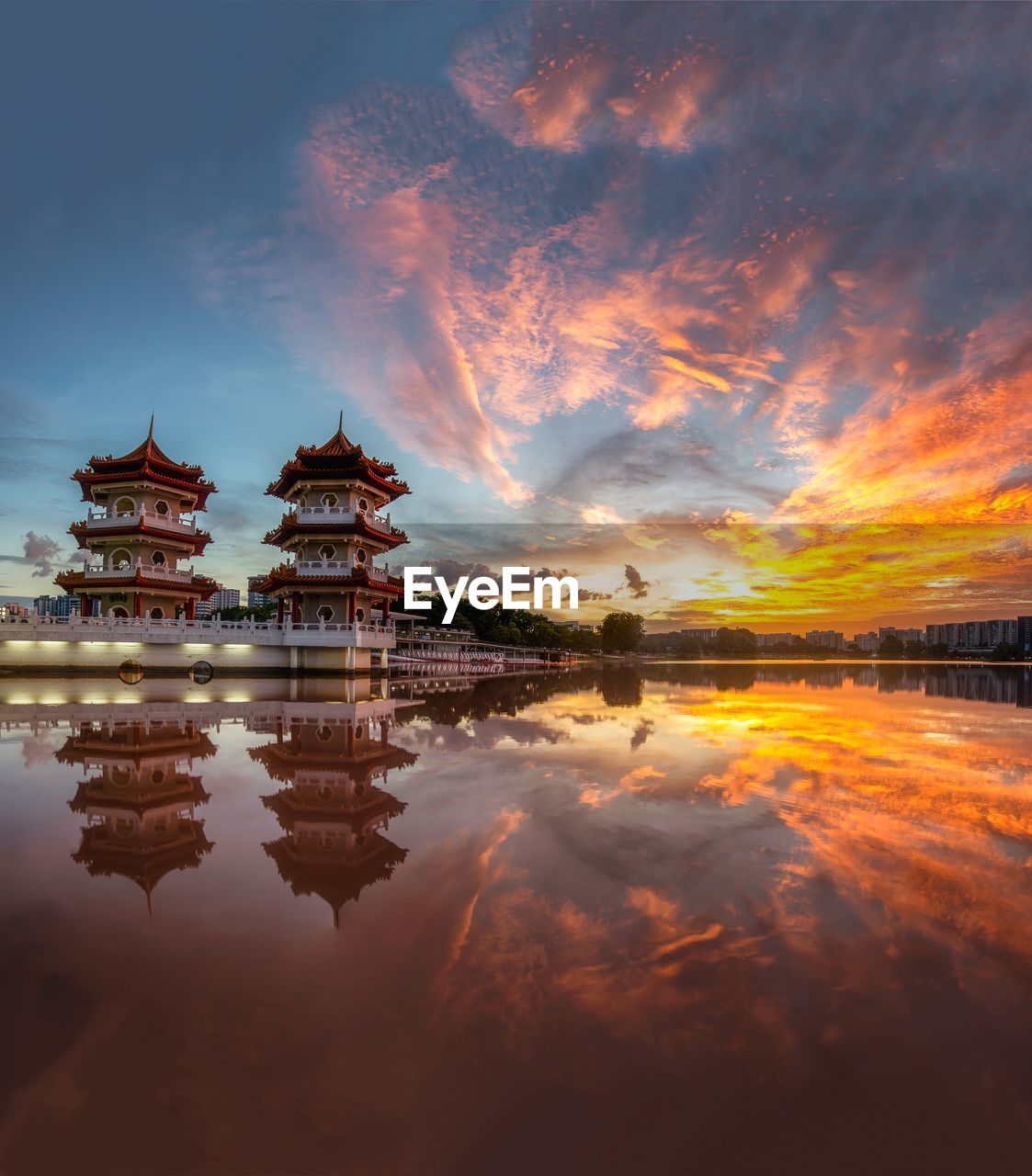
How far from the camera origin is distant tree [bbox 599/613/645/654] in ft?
456

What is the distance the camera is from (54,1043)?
11.7 ft

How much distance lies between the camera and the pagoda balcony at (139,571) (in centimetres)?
3803

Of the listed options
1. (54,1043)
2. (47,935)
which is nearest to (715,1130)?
(54,1043)

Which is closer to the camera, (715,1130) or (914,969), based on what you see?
(715,1130)

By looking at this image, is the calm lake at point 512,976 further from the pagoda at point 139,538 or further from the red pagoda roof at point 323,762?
the pagoda at point 139,538

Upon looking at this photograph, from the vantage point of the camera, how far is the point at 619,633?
13850cm

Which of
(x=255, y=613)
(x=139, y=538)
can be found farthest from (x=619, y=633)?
(x=139, y=538)

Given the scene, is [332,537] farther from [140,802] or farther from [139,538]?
[140,802]

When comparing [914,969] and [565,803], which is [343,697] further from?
[914,969]

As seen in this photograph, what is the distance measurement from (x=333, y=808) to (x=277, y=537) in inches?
1345

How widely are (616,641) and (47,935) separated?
137 meters

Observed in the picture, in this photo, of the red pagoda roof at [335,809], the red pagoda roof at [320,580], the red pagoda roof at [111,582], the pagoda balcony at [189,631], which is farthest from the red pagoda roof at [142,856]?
the red pagoda roof at [111,582]

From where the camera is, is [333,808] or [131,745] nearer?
[333,808]

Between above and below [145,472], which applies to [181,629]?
below
